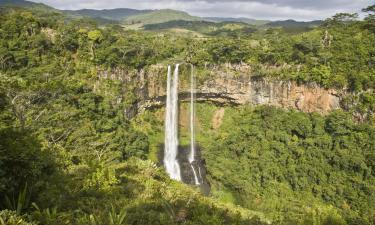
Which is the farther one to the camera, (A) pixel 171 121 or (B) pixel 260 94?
(A) pixel 171 121

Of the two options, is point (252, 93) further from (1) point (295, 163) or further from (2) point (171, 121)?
(2) point (171, 121)

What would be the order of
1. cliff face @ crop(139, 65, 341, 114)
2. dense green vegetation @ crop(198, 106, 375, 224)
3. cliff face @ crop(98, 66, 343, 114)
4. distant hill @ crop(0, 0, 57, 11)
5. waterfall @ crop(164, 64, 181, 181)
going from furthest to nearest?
1. distant hill @ crop(0, 0, 57, 11)
2. waterfall @ crop(164, 64, 181, 181)
3. cliff face @ crop(98, 66, 343, 114)
4. cliff face @ crop(139, 65, 341, 114)
5. dense green vegetation @ crop(198, 106, 375, 224)

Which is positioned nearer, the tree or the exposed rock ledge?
the exposed rock ledge

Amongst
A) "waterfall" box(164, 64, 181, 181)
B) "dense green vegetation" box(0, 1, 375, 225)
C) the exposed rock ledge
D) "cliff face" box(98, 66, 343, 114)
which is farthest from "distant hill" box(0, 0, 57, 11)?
the exposed rock ledge

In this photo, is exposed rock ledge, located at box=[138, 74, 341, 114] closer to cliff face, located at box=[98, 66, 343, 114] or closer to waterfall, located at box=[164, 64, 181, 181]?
cliff face, located at box=[98, 66, 343, 114]

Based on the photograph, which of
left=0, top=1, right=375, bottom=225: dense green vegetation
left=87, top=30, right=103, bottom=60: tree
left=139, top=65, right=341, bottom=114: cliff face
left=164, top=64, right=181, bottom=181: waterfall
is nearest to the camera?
left=0, top=1, right=375, bottom=225: dense green vegetation

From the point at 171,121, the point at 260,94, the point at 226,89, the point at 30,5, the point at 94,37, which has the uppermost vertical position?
the point at 30,5

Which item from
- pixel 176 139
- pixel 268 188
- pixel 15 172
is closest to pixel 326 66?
pixel 268 188

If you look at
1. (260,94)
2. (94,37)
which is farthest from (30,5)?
(260,94)

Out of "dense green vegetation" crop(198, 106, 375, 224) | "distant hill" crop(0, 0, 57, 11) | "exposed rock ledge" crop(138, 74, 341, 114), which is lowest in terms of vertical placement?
"dense green vegetation" crop(198, 106, 375, 224)
